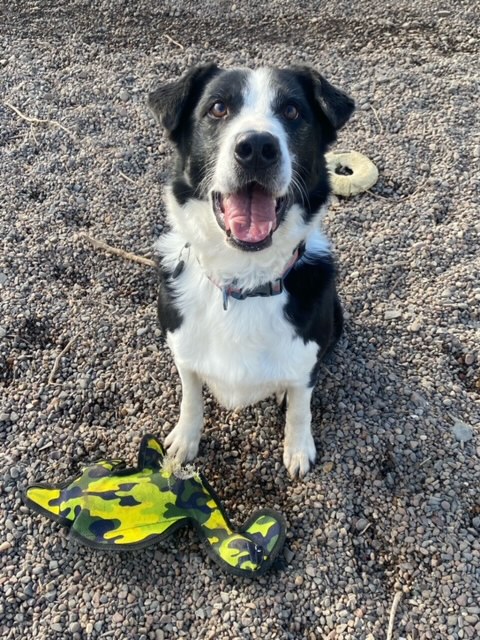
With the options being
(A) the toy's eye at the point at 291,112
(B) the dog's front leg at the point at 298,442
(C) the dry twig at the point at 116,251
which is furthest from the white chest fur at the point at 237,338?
(C) the dry twig at the point at 116,251

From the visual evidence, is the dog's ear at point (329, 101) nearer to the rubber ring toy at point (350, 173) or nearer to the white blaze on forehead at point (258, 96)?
the white blaze on forehead at point (258, 96)

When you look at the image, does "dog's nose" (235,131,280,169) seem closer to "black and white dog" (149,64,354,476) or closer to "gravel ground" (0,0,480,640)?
"black and white dog" (149,64,354,476)

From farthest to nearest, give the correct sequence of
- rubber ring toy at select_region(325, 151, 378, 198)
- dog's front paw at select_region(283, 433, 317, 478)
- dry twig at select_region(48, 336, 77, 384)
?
rubber ring toy at select_region(325, 151, 378, 198), dry twig at select_region(48, 336, 77, 384), dog's front paw at select_region(283, 433, 317, 478)

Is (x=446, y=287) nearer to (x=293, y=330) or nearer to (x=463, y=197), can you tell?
(x=463, y=197)

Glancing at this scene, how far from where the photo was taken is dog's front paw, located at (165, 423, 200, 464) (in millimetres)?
3014

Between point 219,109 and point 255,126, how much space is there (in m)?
0.26

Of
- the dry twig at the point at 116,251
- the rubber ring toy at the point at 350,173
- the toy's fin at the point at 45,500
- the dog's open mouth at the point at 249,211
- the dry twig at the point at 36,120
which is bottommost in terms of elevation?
the toy's fin at the point at 45,500

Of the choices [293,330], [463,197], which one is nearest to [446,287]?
[463,197]

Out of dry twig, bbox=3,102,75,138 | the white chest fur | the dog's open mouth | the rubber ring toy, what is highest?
the dog's open mouth

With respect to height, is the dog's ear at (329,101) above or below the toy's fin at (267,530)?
above

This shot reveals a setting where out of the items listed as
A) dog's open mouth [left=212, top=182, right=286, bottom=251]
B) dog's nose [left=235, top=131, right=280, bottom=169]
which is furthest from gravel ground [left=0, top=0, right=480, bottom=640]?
dog's nose [left=235, top=131, right=280, bottom=169]

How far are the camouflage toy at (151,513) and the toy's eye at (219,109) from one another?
1.54 m

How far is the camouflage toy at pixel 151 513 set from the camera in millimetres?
2607

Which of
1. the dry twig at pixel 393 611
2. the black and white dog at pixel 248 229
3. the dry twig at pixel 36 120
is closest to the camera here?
the black and white dog at pixel 248 229
